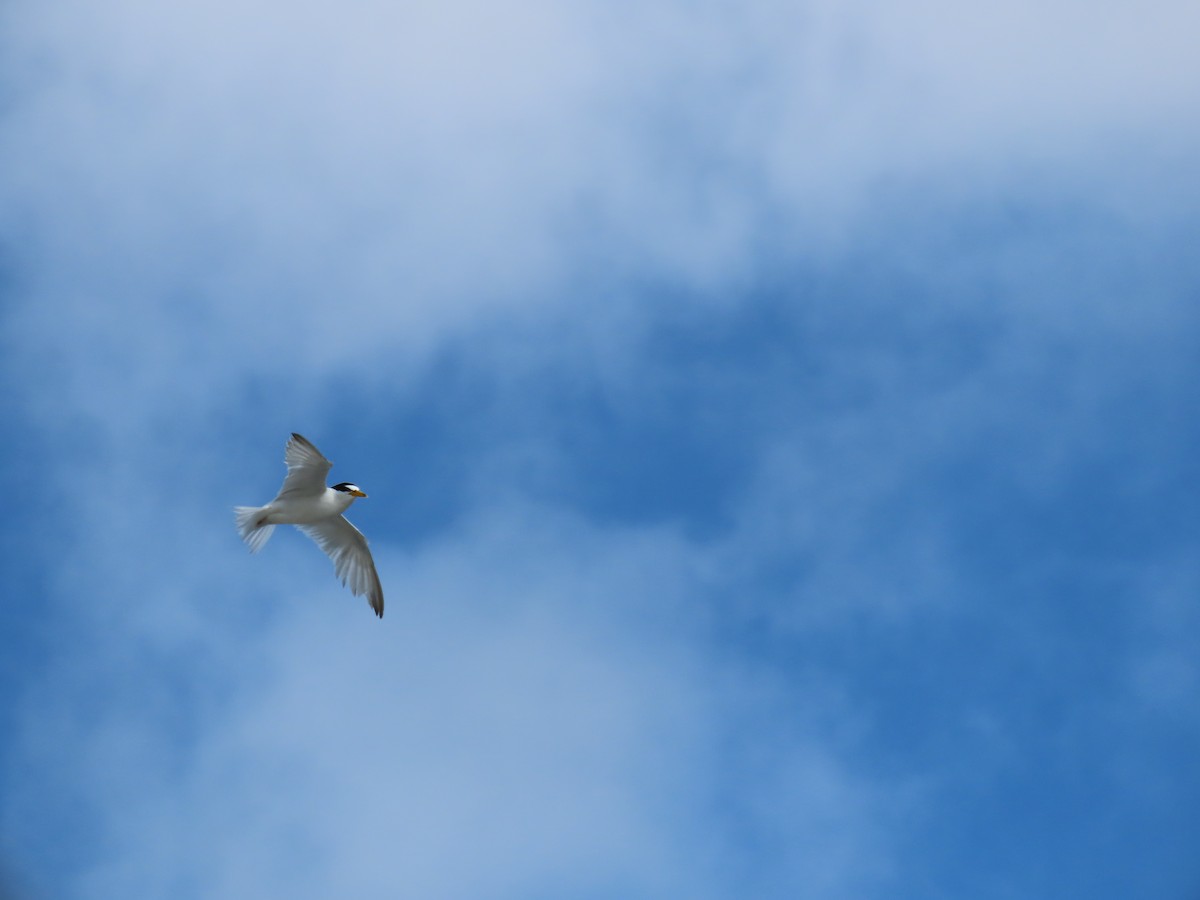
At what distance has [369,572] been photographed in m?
34.9

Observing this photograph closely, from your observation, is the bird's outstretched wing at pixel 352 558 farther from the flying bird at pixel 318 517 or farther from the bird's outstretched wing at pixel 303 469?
the bird's outstretched wing at pixel 303 469

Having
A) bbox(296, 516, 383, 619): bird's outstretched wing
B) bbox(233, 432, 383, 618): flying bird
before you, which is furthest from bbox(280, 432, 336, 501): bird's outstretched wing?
bbox(296, 516, 383, 619): bird's outstretched wing

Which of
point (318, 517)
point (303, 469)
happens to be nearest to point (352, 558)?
point (318, 517)

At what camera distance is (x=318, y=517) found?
3309 centimetres

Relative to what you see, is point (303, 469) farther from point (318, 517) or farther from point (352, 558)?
point (352, 558)

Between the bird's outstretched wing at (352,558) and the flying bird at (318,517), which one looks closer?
the flying bird at (318,517)

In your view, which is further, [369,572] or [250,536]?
[369,572]

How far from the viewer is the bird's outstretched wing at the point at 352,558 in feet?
113

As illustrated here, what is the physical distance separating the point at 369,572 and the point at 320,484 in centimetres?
398

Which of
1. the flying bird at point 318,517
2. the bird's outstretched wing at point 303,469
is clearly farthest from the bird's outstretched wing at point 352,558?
the bird's outstretched wing at point 303,469

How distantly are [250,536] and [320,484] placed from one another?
2418 millimetres

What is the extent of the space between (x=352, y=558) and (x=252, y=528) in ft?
11.6

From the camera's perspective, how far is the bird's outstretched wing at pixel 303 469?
30750 mm

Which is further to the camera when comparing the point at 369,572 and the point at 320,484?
the point at 369,572
